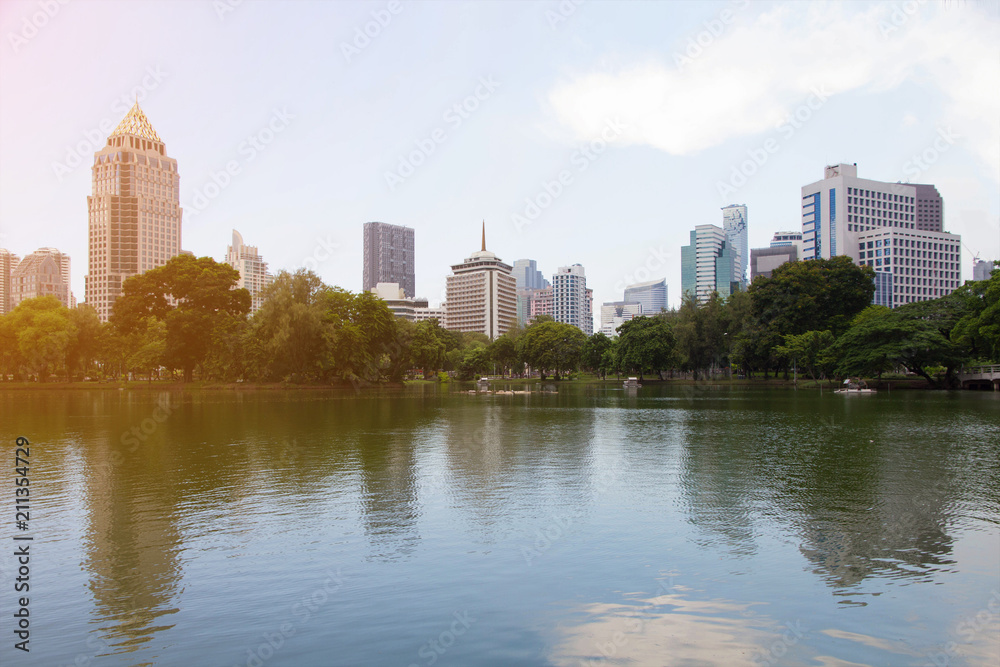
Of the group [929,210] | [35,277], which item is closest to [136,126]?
[35,277]

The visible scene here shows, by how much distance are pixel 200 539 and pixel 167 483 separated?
17.7ft

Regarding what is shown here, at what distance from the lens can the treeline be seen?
64250mm

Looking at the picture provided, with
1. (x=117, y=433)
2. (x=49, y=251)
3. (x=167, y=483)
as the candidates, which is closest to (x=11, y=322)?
(x=117, y=433)

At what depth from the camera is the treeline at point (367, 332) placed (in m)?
64.2

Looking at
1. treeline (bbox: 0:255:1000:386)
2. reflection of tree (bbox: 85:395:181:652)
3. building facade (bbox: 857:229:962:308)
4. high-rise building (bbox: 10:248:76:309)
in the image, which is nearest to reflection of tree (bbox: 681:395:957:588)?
reflection of tree (bbox: 85:395:181:652)

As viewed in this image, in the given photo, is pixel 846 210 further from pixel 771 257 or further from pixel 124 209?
pixel 124 209

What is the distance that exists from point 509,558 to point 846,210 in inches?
6096

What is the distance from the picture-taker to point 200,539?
10.2 meters

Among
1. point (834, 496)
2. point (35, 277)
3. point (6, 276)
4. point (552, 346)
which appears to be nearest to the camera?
point (834, 496)

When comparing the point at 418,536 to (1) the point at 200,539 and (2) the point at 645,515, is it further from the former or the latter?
(2) the point at 645,515

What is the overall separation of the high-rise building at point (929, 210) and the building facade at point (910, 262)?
51.7 feet

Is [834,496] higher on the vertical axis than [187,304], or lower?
lower

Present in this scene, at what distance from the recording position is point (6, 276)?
195625 mm

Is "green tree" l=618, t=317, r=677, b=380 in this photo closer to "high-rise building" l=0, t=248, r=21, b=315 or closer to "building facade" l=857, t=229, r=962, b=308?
"building facade" l=857, t=229, r=962, b=308
